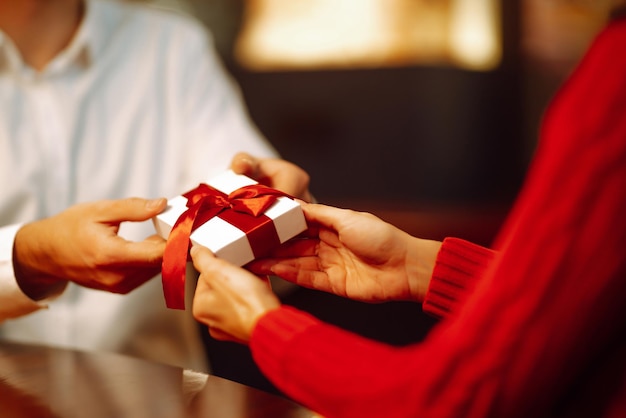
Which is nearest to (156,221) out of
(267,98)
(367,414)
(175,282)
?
(175,282)

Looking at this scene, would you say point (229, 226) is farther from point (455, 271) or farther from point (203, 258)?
point (455, 271)

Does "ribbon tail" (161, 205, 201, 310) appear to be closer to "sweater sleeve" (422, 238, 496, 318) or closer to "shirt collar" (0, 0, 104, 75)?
"sweater sleeve" (422, 238, 496, 318)

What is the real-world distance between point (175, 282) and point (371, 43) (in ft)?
6.26

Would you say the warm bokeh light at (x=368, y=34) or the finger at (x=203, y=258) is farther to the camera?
the warm bokeh light at (x=368, y=34)

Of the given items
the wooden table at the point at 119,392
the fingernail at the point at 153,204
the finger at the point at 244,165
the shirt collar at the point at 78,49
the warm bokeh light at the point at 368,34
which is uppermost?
the warm bokeh light at the point at 368,34

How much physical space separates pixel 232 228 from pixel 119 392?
216 mm

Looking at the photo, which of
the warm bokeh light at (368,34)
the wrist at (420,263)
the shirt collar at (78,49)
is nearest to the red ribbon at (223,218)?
the wrist at (420,263)

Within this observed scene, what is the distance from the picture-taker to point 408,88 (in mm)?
2336

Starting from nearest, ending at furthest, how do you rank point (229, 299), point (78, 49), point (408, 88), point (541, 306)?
point (541, 306) < point (229, 299) < point (78, 49) < point (408, 88)

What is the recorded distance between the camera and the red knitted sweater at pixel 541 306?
420 mm

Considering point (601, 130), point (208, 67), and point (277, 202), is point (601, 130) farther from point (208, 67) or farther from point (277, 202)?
point (208, 67)

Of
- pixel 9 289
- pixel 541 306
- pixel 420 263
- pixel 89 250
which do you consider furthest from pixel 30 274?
pixel 541 306

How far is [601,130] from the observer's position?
42 centimetres

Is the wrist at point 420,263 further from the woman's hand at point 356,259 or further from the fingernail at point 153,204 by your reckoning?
the fingernail at point 153,204
